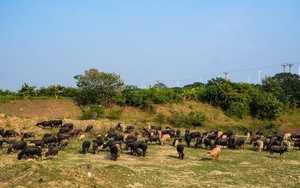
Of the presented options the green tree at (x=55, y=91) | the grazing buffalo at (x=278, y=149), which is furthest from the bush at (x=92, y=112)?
the grazing buffalo at (x=278, y=149)

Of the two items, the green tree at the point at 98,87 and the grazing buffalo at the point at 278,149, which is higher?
the green tree at the point at 98,87

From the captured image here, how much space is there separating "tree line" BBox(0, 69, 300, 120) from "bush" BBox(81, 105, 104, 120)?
1.80 meters

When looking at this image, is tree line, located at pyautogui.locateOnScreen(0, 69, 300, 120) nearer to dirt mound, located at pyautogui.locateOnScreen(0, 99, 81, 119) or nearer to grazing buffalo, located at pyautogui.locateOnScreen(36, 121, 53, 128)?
dirt mound, located at pyautogui.locateOnScreen(0, 99, 81, 119)

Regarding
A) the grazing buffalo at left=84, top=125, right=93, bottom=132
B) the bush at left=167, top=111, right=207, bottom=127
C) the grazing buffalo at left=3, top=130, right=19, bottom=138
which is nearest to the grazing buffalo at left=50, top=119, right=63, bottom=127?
the grazing buffalo at left=84, top=125, right=93, bottom=132

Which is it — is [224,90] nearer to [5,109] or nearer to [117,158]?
[5,109]

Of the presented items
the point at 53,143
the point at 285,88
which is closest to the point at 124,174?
the point at 53,143

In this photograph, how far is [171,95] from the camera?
56.5 meters

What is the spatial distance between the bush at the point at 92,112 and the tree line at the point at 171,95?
1.80 m

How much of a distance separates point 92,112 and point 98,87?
462 cm

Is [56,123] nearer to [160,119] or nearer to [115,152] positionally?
[160,119]

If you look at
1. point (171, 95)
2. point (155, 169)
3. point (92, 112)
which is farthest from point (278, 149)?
point (171, 95)

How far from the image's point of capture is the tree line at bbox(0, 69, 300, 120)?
174ft

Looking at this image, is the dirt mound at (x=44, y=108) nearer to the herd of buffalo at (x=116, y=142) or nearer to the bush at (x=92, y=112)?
the bush at (x=92, y=112)

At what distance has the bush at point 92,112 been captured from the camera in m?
47.9
